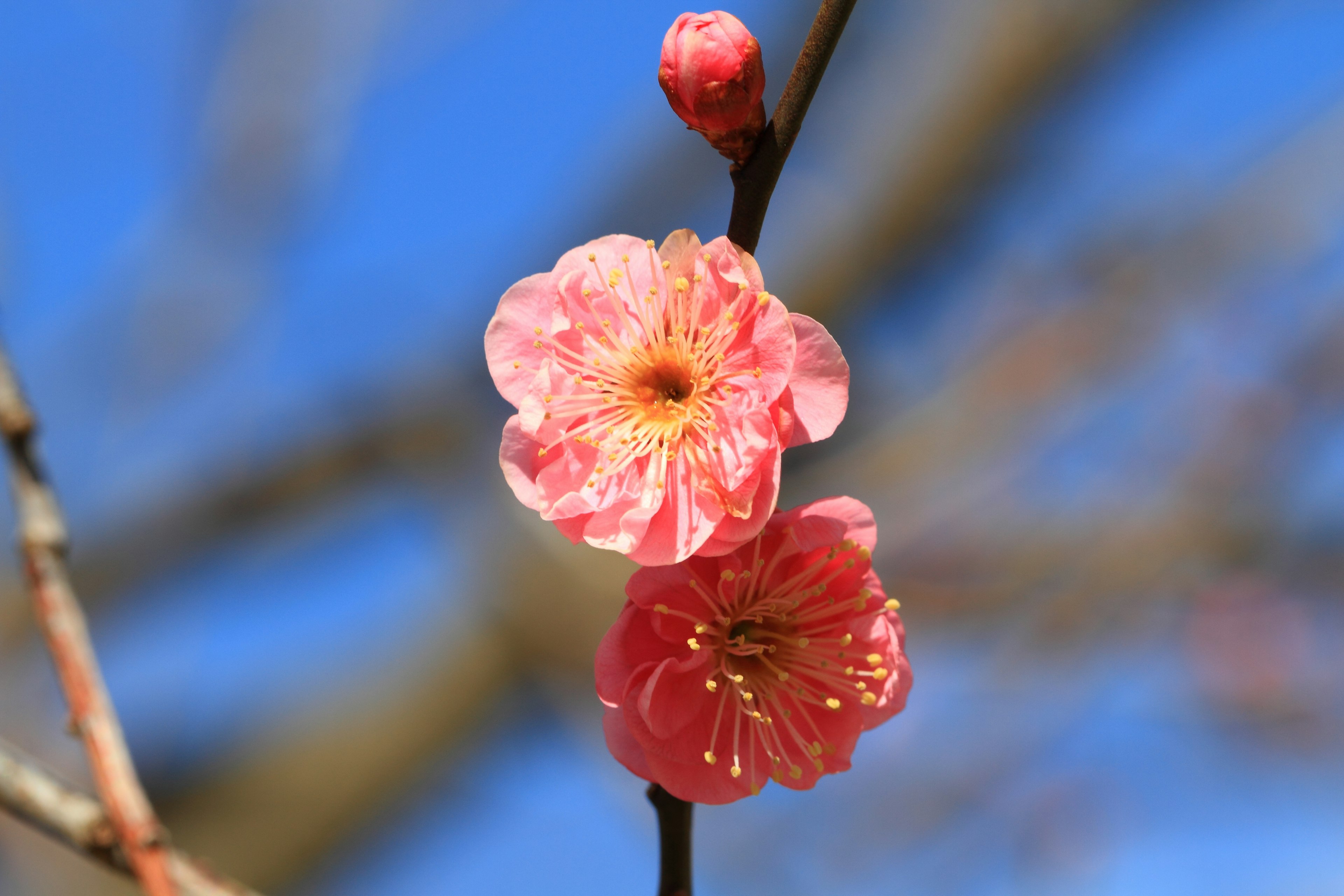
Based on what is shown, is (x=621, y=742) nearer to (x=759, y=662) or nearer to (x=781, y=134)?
(x=759, y=662)

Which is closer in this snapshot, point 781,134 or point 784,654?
point 781,134

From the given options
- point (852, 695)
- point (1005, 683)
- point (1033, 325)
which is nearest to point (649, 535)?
point (852, 695)

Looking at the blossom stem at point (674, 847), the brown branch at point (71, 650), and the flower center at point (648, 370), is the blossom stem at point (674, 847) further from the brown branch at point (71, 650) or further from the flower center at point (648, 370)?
the brown branch at point (71, 650)

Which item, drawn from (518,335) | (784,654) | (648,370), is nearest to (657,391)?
(648,370)

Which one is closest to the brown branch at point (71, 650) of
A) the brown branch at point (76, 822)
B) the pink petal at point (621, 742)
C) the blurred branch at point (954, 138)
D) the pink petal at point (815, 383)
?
the brown branch at point (76, 822)

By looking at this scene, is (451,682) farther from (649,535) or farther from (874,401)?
(649,535)
